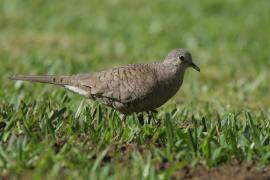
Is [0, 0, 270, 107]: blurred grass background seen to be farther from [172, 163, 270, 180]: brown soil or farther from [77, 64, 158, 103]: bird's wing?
[172, 163, 270, 180]: brown soil

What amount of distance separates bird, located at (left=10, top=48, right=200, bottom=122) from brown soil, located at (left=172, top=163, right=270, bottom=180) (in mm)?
1301

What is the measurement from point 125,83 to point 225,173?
5.20 feet

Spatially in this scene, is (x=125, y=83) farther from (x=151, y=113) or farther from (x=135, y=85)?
(x=151, y=113)

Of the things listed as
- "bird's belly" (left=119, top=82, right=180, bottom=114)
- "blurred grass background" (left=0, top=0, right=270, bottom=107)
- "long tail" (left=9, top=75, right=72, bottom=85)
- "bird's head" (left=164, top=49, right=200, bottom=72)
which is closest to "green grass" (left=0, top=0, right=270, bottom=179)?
"blurred grass background" (left=0, top=0, right=270, bottom=107)

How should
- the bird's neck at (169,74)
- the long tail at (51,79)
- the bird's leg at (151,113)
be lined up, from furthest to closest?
the long tail at (51,79) → the bird's leg at (151,113) → the bird's neck at (169,74)

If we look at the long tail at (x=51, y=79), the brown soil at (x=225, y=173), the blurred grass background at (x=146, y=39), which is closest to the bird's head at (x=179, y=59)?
the long tail at (x=51, y=79)

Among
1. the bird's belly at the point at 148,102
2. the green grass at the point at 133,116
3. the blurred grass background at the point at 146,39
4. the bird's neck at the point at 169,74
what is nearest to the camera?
the green grass at the point at 133,116

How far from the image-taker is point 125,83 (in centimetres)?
604

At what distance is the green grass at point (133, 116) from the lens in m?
4.86

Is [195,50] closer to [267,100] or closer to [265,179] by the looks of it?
[267,100]

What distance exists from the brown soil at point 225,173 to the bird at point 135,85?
4.27 ft

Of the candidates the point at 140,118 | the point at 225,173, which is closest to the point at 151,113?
the point at 140,118

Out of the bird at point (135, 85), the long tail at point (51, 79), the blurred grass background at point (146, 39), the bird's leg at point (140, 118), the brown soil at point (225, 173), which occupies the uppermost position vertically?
the blurred grass background at point (146, 39)

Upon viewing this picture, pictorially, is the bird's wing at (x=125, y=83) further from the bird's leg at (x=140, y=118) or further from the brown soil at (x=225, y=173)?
the brown soil at (x=225, y=173)
